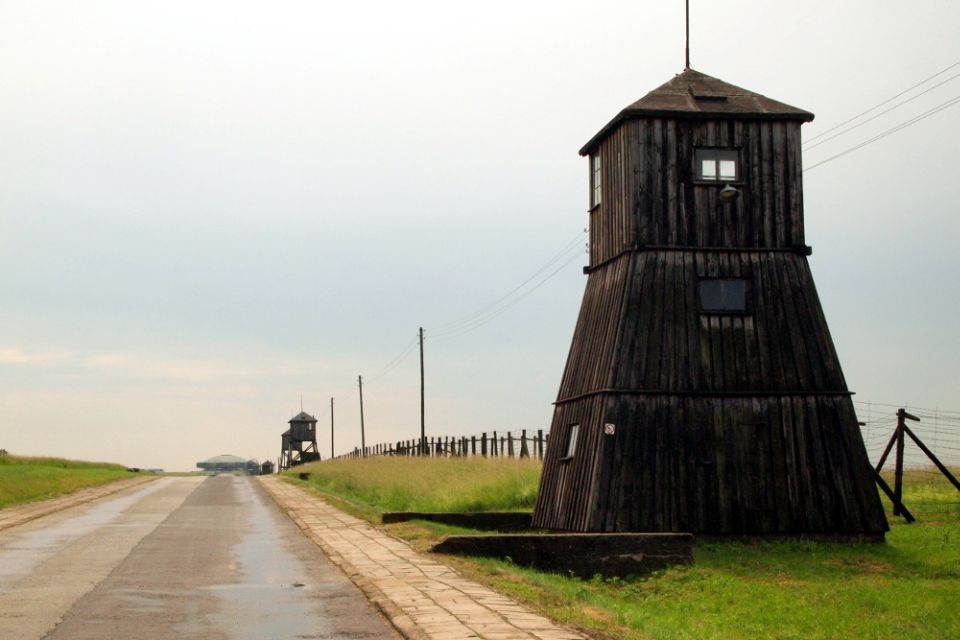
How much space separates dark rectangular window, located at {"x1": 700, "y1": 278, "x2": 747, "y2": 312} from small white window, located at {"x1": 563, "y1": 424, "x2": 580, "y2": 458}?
12.1 ft

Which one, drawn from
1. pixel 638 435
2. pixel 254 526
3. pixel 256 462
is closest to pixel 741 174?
pixel 638 435

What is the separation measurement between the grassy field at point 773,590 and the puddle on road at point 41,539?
5.75 metres

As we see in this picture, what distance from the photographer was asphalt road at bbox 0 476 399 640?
423 inches

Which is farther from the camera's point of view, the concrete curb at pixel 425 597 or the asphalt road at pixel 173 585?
the asphalt road at pixel 173 585

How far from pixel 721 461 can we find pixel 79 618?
46.0ft

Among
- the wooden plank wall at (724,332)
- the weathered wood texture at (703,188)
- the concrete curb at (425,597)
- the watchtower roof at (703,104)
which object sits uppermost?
the watchtower roof at (703,104)

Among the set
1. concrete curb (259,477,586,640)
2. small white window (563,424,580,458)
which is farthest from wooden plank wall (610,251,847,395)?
concrete curb (259,477,586,640)

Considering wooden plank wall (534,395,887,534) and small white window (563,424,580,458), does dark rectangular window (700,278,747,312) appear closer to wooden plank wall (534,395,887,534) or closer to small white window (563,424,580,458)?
wooden plank wall (534,395,887,534)

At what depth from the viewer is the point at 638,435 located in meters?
22.4

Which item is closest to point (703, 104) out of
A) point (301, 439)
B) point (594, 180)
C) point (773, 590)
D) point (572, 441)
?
point (594, 180)

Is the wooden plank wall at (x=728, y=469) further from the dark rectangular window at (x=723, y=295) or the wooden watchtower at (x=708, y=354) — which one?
the dark rectangular window at (x=723, y=295)

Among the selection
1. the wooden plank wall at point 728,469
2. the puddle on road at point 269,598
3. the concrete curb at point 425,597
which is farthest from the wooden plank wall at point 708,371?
the puddle on road at point 269,598

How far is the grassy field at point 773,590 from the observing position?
1342cm

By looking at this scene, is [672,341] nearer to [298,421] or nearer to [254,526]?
[254,526]
